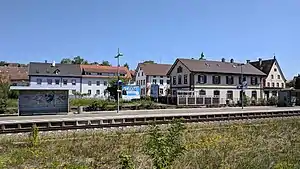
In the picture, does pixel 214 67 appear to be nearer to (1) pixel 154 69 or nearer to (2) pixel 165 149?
(1) pixel 154 69

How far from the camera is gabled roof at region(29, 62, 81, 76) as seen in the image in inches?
2843

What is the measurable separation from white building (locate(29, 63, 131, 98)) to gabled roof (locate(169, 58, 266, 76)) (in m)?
24.4

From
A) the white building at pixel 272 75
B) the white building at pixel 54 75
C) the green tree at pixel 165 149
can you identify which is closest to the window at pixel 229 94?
the white building at pixel 272 75

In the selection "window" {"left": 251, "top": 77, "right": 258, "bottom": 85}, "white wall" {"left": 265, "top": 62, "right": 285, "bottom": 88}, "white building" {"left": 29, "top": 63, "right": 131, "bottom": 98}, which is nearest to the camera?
"window" {"left": 251, "top": 77, "right": 258, "bottom": 85}

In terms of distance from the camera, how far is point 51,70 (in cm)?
7431

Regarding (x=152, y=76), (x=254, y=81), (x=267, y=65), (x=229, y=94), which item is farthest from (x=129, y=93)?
(x=267, y=65)

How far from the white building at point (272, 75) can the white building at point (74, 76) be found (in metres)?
34.6

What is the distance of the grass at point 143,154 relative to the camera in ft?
36.8

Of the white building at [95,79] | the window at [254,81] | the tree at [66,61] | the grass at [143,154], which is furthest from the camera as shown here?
the tree at [66,61]

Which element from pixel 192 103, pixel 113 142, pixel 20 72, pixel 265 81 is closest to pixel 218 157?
pixel 113 142

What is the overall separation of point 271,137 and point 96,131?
10383mm

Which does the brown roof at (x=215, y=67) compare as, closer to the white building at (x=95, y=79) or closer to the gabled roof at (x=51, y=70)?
the white building at (x=95, y=79)

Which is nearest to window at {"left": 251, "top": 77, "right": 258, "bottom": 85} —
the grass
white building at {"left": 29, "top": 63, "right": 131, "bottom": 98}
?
white building at {"left": 29, "top": 63, "right": 131, "bottom": 98}

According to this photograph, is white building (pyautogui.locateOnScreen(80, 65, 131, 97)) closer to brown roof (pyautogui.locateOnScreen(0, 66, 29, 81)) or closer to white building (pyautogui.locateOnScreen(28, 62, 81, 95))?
white building (pyautogui.locateOnScreen(28, 62, 81, 95))
